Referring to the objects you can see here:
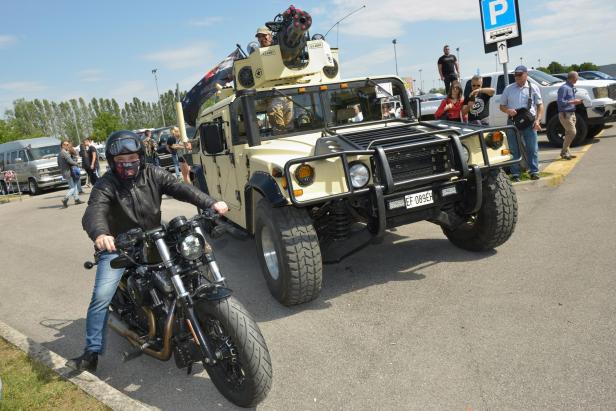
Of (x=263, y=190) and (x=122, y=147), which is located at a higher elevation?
(x=122, y=147)

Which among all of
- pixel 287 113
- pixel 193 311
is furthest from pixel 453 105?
pixel 193 311

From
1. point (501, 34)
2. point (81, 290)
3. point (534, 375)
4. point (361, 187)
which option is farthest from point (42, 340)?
point (501, 34)

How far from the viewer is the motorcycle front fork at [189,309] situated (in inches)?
119

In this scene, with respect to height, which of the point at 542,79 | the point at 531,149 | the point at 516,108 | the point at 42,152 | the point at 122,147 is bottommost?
the point at 531,149

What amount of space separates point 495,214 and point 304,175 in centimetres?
214

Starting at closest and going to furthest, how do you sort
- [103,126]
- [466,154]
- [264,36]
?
[466,154]
[264,36]
[103,126]

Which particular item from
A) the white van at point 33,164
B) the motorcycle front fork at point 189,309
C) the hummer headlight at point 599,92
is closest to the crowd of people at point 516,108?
the hummer headlight at point 599,92

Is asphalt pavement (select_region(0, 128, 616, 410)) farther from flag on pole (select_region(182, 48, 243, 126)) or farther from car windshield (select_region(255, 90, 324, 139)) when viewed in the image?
flag on pole (select_region(182, 48, 243, 126))

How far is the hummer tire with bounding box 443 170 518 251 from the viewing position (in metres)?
5.11

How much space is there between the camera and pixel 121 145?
355 cm

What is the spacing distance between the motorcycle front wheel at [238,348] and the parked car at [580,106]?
11781 millimetres

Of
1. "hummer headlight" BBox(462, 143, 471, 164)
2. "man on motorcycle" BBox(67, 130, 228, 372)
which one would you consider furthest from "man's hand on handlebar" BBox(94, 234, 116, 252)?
"hummer headlight" BBox(462, 143, 471, 164)

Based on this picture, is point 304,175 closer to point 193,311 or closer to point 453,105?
point 193,311

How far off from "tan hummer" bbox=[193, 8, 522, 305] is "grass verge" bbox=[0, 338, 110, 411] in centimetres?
182
